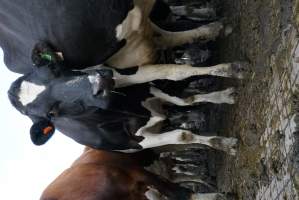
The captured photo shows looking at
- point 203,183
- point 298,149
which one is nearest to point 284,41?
point 298,149

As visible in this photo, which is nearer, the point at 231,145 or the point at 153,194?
the point at 231,145

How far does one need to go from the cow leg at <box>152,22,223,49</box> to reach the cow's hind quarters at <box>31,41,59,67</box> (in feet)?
4.11

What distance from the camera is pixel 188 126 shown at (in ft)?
20.0

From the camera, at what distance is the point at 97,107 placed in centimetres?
476

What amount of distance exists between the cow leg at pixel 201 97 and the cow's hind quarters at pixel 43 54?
108 centimetres

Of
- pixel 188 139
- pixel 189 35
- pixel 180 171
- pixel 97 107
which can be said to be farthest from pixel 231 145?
pixel 180 171

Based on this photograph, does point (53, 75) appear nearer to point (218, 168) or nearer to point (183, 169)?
point (218, 168)

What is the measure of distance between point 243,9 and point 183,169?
9.03ft

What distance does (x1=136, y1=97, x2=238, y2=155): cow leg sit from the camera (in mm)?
5266

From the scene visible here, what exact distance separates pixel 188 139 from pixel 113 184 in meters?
0.87

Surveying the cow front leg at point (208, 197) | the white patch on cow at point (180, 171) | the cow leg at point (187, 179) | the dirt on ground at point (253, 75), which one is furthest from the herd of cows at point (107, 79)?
the white patch on cow at point (180, 171)

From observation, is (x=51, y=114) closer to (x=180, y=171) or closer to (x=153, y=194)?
(x=153, y=194)

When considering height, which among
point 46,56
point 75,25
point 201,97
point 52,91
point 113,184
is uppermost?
point 75,25

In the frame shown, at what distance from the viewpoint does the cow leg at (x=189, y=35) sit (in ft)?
17.7
